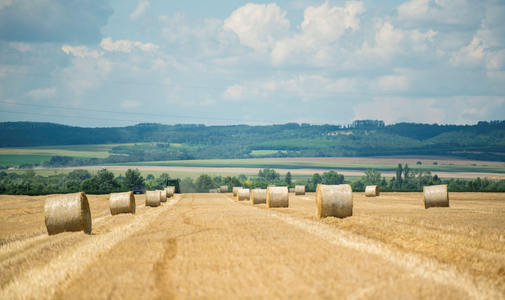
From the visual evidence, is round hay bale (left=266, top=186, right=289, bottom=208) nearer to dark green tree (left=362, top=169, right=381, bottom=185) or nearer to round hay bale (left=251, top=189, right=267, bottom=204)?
round hay bale (left=251, top=189, right=267, bottom=204)

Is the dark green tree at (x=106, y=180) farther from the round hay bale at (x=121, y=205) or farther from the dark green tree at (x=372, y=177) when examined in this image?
the dark green tree at (x=372, y=177)

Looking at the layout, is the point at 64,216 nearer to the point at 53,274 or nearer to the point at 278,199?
the point at 53,274

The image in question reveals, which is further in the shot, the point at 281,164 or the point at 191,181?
the point at 281,164

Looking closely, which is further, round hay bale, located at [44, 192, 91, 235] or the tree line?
the tree line

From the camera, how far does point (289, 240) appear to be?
9.86 meters

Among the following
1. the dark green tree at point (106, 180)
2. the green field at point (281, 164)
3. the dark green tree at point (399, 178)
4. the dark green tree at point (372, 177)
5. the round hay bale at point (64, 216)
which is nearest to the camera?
the round hay bale at point (64, 216)

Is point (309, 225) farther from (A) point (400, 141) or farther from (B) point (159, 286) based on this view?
(A) point (400, 141)

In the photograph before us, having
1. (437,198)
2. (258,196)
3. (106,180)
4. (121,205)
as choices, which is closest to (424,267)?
(121,205)

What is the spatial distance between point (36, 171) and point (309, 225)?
140560 millimetres

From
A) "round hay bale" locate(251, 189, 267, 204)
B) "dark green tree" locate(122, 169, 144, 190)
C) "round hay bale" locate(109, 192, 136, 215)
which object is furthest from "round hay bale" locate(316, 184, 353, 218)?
"dark green tree" locate(122, 169, 144, 190)

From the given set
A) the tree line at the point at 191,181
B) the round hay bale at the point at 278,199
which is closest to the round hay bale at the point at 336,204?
the round hay bale at the point at 278,199

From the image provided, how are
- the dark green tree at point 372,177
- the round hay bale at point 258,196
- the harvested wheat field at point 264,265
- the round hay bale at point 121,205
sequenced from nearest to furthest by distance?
1. the harvested wheat field at point 264,265
2. the round hay bale at point 121,205
3. the round hay bale at point 258,196
4. the dark green tree at point 372,177

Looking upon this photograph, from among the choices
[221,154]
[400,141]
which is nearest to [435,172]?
[400,141]

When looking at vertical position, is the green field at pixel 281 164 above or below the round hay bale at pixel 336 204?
below
